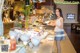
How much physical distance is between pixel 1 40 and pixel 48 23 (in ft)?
7.83

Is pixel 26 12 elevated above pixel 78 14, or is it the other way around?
pixel 26 12

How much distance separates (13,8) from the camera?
3.39 m

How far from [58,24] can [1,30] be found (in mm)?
1493

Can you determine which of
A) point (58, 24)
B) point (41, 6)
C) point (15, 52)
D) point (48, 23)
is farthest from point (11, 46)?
point (41, 6)

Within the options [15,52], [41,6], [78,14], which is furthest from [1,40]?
[78,14]

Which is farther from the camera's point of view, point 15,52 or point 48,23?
point 48,23

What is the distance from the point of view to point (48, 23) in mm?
4215

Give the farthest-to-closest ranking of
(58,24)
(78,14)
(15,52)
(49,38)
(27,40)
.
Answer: (78,14)
(58,24)
(49,38)
(27,40)
(15,52)

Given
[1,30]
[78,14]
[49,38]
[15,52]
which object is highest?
[1,30]

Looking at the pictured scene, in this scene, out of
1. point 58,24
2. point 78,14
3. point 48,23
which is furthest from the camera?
point 78,14

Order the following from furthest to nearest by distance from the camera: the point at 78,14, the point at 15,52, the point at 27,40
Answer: the point at 78,14 → the point at 27,40 → the point at 15,52

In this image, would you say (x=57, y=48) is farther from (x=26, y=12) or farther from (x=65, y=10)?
(x=65, y=10)

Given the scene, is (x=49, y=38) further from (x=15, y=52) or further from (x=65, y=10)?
(x=65, y=10)

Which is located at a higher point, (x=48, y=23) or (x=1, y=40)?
(x=1, y=40)
